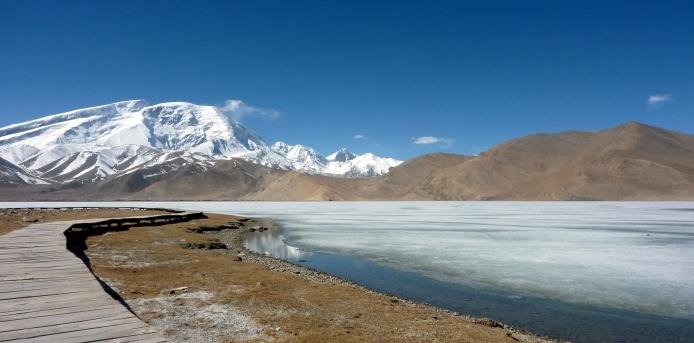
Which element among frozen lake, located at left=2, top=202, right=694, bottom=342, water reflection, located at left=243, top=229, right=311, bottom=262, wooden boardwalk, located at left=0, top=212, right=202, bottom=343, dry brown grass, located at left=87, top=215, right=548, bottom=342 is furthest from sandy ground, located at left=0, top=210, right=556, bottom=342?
water reflection, located at left=243, top=229, right=311, bottom=262

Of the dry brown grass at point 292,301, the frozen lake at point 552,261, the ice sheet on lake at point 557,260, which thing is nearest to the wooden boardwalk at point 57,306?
the dry brown grass at point 292,301

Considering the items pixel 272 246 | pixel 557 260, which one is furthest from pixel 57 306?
pixel 272 246

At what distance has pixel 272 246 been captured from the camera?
36938mm

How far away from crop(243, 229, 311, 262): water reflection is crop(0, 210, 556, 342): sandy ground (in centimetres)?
805

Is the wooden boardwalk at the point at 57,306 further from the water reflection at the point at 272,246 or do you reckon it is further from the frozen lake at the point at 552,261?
the water reflection at the point at 272,246

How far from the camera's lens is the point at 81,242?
28.5 m

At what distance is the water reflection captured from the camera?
103ft

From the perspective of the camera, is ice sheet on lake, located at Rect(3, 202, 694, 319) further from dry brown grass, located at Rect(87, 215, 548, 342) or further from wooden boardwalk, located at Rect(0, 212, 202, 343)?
wooden boardwalk, located at Rect(0, 212, 202, 343)

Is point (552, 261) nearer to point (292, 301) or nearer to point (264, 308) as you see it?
point (292, 301)

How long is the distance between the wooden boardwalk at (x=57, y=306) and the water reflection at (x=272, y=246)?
1608cm

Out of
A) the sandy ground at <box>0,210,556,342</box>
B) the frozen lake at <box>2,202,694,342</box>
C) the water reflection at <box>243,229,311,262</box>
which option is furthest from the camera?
the water reflection at <box>243,229,311,262</box>

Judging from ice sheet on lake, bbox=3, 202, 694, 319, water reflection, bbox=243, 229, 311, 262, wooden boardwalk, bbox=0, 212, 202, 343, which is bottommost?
water reflection, bbox=243, 229, 311, 262

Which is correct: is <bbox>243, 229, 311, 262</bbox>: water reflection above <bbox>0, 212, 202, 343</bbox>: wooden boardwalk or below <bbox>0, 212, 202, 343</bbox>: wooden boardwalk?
below

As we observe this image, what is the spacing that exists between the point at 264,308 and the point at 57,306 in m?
5.96
